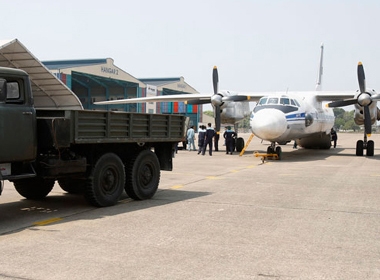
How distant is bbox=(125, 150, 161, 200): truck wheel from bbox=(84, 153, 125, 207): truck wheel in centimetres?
38

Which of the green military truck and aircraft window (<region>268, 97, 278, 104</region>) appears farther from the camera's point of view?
aircraft window (<region>268, 97, 278, 104</region>)

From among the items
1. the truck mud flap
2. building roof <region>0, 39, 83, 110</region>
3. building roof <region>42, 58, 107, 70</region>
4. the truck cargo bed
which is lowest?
the truck mud flap

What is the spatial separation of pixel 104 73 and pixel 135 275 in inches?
2026

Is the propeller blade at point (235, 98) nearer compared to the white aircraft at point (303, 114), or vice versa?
the white aircraft at point (303, 114)

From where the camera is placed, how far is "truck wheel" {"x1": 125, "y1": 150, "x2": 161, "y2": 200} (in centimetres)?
929

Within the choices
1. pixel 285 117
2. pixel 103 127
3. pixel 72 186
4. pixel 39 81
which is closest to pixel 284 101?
pixel 285 117

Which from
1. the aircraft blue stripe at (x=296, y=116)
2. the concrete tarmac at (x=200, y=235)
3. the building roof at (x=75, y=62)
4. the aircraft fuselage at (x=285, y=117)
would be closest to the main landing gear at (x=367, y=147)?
the aircraft fuselage at (x=285, y=117)

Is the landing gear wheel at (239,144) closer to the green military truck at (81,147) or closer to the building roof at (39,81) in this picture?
the building roof at (39,81)

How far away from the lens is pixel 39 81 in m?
13.3

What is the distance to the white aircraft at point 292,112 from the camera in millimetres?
19953

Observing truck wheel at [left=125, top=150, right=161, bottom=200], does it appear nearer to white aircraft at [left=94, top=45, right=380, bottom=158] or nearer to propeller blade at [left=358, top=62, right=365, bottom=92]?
white aircraft at [left=94, top=45, right=380, bottom=158]

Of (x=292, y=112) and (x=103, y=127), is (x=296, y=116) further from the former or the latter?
(x=103, y=127)

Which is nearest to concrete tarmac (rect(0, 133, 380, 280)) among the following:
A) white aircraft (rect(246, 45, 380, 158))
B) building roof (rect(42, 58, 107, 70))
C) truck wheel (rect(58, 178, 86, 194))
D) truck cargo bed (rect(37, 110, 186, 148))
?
truck wheel (rect(58, 178, 86, 194))

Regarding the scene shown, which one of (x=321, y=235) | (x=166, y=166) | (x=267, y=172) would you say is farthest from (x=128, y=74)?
(x=321, y=235)
